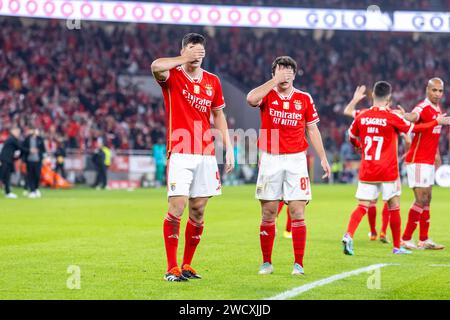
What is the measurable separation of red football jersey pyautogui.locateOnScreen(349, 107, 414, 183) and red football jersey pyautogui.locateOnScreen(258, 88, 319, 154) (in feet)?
8.52

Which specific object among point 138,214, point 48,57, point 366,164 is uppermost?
point 48,57

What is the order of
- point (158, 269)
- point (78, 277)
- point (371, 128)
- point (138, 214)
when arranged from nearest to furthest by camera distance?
point (78, 277) < point (158, 269) < point (371, 128) < point (138, 214)

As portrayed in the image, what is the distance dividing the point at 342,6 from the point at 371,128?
34.0 m

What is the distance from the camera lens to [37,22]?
1815 inches

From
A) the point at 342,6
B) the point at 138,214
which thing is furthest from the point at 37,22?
the point at 138,214

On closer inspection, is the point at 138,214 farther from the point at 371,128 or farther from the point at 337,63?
the point at 337,63

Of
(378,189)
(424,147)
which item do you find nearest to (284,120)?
(378,189)

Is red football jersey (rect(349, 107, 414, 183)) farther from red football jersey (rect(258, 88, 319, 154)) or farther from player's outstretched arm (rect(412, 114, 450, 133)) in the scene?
red football jersey (rect(258, 88, 319, 154))

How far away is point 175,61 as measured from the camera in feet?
29.4

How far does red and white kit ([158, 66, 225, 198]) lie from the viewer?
368 inches

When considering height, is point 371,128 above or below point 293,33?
below

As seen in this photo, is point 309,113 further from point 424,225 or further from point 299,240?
point 424,225

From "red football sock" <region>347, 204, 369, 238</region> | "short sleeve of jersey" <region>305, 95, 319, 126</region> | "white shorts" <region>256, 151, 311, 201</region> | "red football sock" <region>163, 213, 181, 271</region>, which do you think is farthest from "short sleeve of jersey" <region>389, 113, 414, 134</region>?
Result: "red football sock" <region>163, 213, 181, 271</region>

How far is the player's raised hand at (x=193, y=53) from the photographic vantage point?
9016 millimetres
